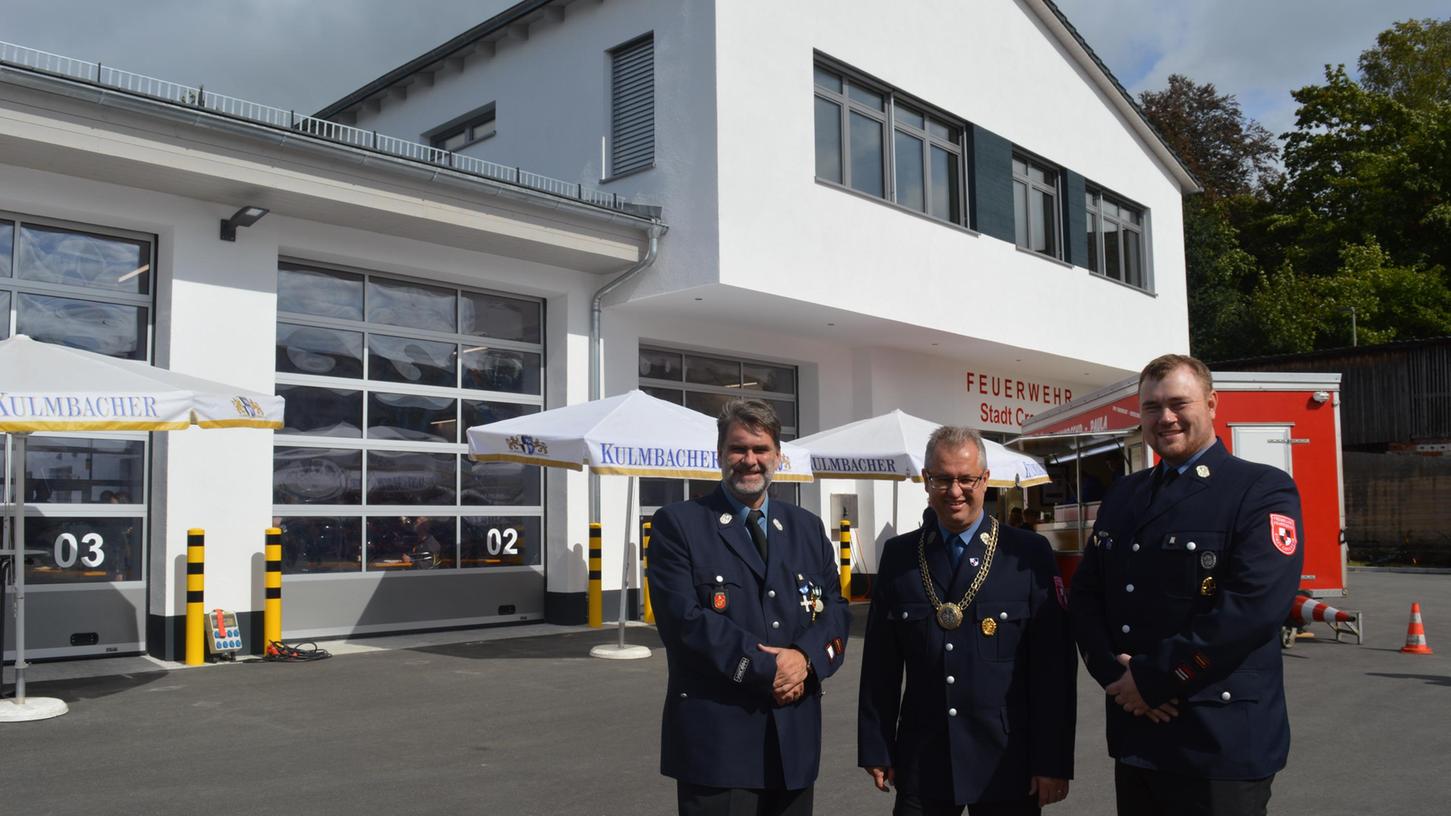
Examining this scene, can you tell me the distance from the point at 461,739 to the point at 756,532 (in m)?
4.82

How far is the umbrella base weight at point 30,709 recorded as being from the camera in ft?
26.4

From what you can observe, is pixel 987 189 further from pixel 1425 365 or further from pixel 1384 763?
pixel 1425 365

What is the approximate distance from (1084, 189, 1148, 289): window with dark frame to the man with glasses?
65.7ft

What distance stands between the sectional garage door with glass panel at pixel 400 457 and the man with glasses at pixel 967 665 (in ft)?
32.9

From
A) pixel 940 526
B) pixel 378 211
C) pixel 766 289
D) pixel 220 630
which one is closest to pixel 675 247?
pixel 766 289

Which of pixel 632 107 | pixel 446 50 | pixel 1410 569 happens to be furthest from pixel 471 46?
pixel 1410 569

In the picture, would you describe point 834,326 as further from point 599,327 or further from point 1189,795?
point 1189,795

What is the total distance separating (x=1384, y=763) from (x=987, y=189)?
13.6m

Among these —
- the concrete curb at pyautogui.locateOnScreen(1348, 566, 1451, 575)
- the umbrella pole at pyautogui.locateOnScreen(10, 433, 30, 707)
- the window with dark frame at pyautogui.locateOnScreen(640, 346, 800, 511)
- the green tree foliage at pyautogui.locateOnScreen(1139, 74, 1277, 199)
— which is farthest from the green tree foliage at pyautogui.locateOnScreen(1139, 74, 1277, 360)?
the umbrella pole at pyautogui.locateOnScreen(10, 433, 30, 707)

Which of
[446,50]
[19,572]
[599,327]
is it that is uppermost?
[446,50]

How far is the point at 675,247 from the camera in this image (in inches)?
577

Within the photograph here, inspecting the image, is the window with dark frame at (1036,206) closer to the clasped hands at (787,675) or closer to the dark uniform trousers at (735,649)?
the dark uniform trousers at (735,649)

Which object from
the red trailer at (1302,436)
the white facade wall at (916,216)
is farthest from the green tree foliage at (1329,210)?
the red trailer at (1302,436)

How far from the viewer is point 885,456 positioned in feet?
43.2
